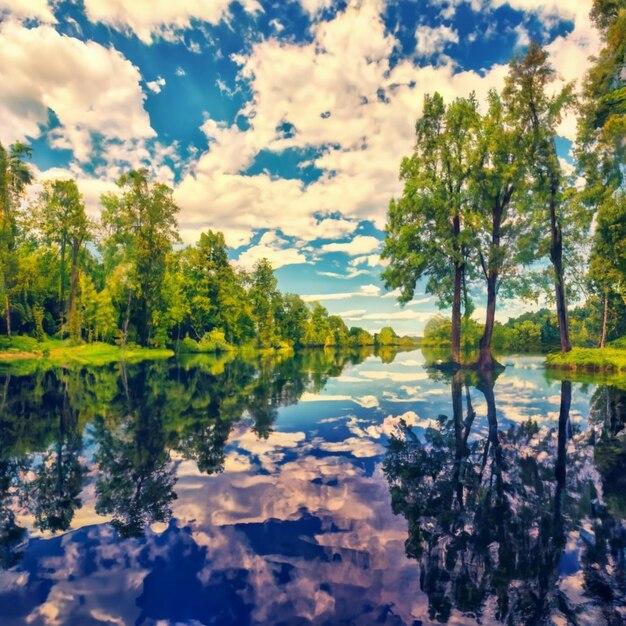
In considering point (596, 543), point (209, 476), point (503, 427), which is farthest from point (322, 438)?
point (596, 543)

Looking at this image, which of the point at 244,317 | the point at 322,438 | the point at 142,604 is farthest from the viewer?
the point at 244,317

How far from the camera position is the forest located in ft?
75.7

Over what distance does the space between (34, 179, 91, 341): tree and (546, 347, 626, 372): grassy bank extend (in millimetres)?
55795

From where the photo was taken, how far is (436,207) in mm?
25141

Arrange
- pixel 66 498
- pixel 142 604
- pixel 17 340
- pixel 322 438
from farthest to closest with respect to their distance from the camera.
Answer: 1. pixel 17 340
2. pixel 322 438
3. pixel 66 498
4. pixel 142 604

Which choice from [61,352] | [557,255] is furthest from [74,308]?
[557,255]

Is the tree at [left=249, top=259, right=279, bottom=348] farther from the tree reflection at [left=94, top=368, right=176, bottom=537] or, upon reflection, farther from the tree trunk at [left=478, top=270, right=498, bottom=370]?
the tree reflection at [left=94, top=368, right=176, bottom=537]

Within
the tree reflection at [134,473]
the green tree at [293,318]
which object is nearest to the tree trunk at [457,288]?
the tree reflection at [134,473]

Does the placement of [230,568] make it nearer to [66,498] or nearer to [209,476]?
[209,476]

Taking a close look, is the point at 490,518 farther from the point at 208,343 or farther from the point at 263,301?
the point at 263,301

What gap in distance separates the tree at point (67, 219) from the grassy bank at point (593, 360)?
55.8 meters

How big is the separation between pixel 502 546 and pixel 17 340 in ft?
183

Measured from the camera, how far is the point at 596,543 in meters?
4.14

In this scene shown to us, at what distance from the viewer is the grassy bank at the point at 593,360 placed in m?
24.0
